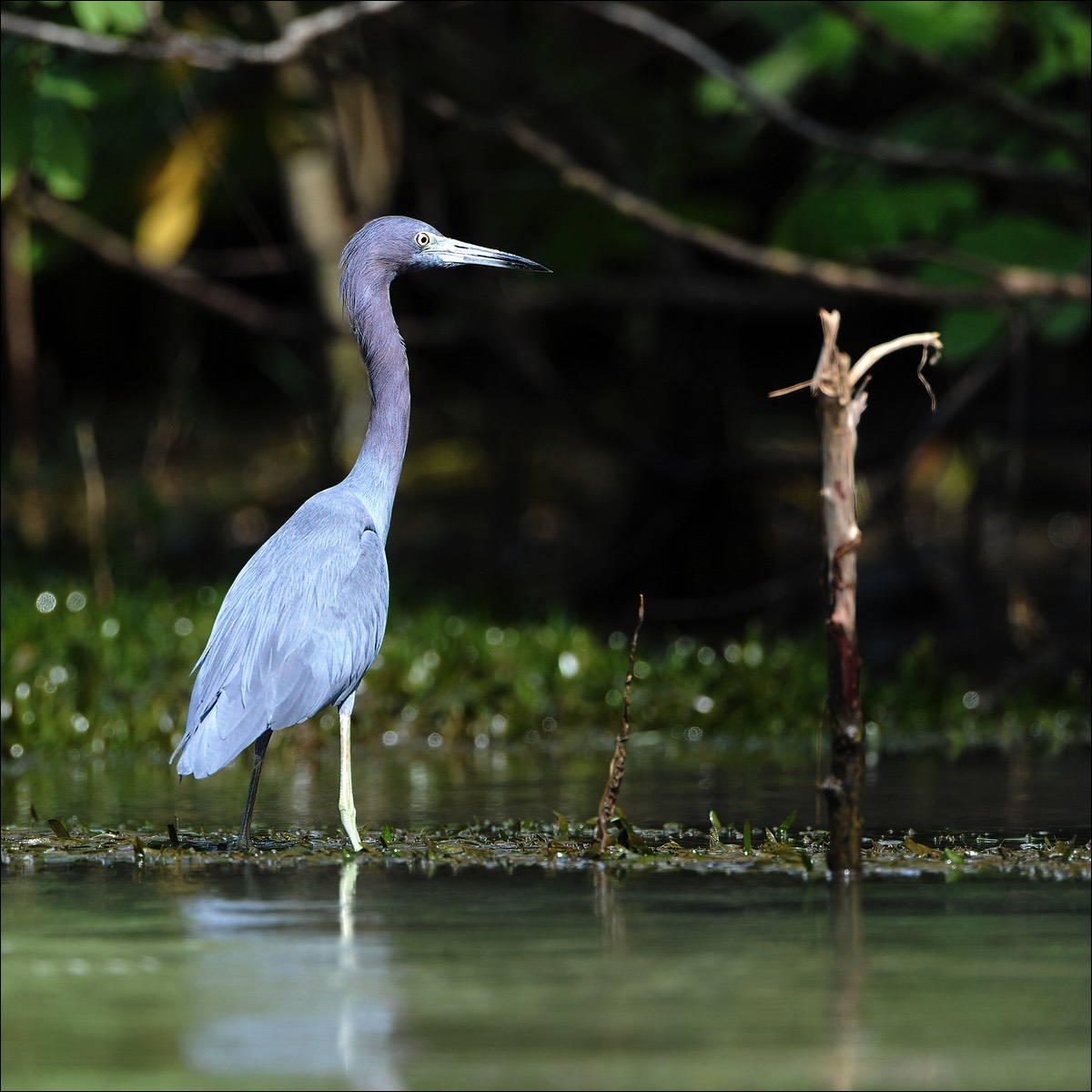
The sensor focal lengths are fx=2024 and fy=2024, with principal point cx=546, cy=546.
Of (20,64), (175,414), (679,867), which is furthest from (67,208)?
(679,867)

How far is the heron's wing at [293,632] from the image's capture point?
567 cm

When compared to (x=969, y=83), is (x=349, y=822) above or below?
below

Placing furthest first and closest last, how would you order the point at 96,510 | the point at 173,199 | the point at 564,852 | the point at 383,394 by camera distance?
the point at 173,199 → the point at 96,510 → the point at 383,394 → the point at 564,852

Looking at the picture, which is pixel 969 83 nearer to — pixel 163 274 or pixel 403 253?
pixel 403 253

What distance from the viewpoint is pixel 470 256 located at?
677 centimetres

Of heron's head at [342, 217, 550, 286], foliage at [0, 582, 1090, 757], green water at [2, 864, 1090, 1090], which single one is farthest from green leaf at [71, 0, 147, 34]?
green water at [2, 864, 1090, 1090]

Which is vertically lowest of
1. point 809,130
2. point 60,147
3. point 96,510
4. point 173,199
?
point 96,510

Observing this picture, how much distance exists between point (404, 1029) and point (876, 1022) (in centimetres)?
88

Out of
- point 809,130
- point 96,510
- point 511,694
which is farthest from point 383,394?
point 96,510

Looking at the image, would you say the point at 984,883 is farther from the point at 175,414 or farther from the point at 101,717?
the point at 175,414

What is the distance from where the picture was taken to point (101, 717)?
8.39 metres

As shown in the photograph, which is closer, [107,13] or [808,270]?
[107,13]

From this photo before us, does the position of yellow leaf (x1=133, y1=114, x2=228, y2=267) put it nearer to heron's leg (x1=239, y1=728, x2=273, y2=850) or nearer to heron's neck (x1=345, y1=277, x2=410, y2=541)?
heron's neck (x1=345, y1=277, x2=410, y2=541)

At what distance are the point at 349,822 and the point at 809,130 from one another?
14.5ft
